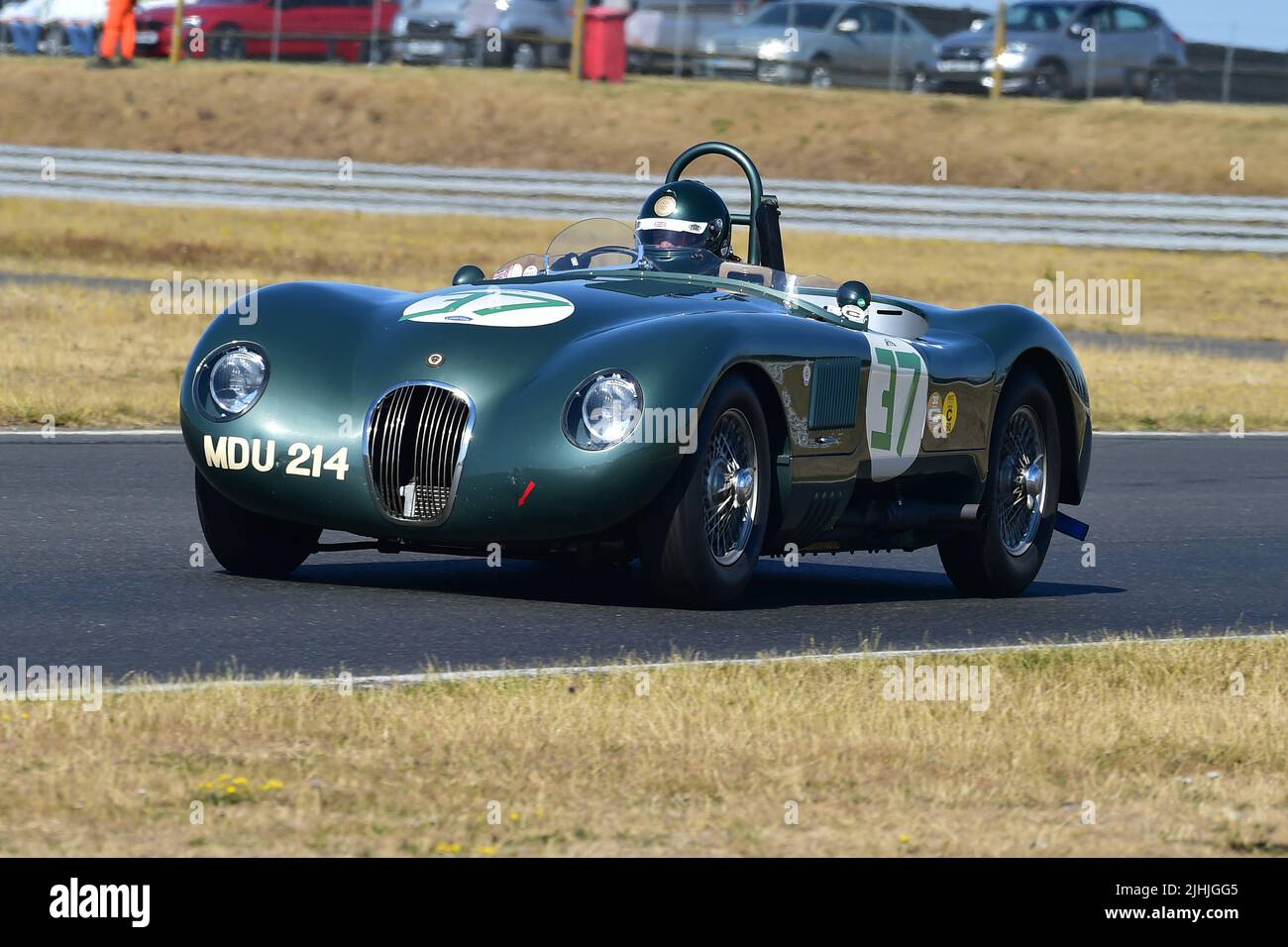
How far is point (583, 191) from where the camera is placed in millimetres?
28000

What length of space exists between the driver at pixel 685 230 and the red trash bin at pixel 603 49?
29.2 meters

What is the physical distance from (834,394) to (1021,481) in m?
1.45

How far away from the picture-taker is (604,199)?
2761cm

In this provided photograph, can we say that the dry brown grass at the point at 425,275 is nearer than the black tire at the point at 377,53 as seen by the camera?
Yes

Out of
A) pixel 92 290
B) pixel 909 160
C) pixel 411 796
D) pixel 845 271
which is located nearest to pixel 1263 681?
pixel 411 796

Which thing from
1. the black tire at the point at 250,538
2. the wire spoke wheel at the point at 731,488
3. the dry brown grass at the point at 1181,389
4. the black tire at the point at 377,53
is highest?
the black tire at the point at 377,53

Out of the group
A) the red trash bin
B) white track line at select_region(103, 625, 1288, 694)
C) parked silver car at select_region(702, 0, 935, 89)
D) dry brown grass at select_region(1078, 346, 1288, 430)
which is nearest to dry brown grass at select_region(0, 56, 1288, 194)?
the red trash bin

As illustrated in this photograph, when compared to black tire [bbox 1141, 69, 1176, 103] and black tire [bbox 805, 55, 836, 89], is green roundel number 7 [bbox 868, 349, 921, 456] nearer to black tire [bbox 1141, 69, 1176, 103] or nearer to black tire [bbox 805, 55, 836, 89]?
black tire [bbox 805, 55, 836, 89]

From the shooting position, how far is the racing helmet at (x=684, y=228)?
8617 millimetres

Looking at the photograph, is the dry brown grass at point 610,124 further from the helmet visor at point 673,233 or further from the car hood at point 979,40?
the helmet visor at point 673,233

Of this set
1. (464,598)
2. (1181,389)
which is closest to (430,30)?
(1181,389)

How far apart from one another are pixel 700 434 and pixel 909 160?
27.9m

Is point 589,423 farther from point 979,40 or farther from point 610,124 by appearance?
point 979,40

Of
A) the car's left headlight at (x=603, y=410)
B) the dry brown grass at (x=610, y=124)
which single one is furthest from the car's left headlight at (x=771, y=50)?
the car's left headlight at (x=603, y=410)
